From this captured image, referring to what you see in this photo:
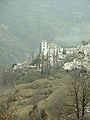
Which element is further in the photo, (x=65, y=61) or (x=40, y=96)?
(x=65, y=61)

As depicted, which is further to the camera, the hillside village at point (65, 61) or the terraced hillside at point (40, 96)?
the hillside village at point (65, 61)

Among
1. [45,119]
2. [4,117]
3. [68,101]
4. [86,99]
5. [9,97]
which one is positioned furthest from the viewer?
[9,97]

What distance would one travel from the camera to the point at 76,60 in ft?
304

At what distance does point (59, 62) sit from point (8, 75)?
18.5m

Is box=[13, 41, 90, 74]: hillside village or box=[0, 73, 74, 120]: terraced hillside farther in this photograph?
box=[13, 41, 90, 74]: hillside village

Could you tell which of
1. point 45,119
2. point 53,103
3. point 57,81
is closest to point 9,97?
point 57,81

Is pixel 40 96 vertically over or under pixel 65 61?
under

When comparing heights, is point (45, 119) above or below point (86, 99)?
below

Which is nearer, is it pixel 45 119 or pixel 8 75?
pixel 45 119

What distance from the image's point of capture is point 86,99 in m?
35.7

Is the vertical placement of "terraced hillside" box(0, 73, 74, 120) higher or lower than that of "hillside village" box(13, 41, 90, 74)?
lower

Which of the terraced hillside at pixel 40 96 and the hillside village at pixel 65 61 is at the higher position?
the hillside village at pixel 65 61

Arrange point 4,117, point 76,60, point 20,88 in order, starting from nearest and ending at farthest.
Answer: point 4,117, point 20,88, point 76,60

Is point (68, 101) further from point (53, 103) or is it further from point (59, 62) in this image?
point (59, 62)
